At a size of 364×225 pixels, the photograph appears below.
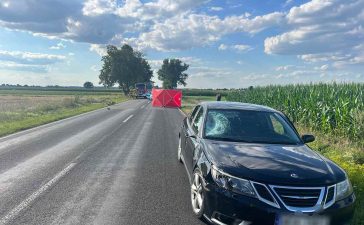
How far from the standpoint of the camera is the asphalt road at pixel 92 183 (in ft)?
16.6

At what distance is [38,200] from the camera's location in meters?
5.64

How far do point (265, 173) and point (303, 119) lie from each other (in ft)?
38.6

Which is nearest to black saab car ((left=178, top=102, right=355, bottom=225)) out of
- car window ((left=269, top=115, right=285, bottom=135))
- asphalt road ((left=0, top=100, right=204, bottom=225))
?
car window ((left=269, top=115, right=285, bottom=135))

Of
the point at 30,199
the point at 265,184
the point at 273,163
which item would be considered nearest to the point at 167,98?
the point at 30,199

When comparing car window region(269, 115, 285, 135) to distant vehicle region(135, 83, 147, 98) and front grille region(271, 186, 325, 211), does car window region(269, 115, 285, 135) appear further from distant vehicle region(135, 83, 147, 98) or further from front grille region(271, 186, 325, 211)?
distant vehicle region(135, 83, 147, 98)

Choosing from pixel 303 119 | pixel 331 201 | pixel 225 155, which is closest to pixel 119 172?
pixel 225 155

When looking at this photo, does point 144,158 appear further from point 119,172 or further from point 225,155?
point 225,155

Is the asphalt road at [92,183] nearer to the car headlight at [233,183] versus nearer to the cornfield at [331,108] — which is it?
the car headlight at [233,183]

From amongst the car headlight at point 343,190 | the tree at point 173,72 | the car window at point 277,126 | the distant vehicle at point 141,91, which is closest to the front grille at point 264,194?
the car headlight at point 343,190

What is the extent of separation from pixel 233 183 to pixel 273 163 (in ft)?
2.10

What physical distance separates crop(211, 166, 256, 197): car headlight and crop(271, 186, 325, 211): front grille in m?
0.27

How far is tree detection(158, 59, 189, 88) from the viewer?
13238cm

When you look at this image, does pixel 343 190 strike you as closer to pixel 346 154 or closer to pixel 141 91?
pixel 346 154

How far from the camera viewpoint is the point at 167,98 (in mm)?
29984
